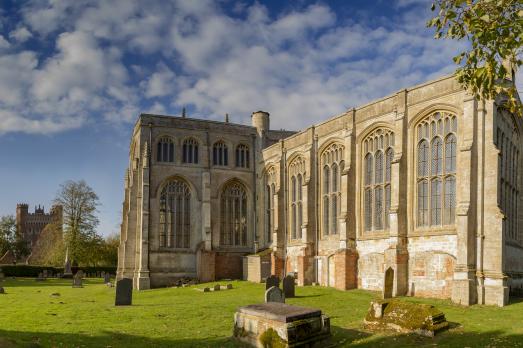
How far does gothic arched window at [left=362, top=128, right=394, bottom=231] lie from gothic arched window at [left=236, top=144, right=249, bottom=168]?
1411 centimetres

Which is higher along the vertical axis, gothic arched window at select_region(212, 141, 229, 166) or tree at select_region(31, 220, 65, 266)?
gothic arched window at select_region(212, 141, 229, 166)

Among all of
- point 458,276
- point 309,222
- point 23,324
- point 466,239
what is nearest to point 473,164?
point 466,239

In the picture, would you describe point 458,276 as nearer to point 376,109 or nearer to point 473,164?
point 473,164

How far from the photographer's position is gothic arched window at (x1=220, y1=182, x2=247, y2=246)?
39188 millimetres

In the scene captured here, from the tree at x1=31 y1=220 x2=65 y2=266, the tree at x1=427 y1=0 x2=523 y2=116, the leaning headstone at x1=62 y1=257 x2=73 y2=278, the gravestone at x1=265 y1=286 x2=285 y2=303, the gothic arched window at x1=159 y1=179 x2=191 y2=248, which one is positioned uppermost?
the tree at x1=427 y1=0 x2=523 y2=116

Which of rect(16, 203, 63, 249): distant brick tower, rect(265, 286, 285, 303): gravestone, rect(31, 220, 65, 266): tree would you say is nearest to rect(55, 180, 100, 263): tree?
rect(31, 220, 65, 266): tree

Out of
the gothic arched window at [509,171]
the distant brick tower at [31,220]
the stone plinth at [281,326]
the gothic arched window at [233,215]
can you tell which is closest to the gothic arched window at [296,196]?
the gothic arched window at [233,215]

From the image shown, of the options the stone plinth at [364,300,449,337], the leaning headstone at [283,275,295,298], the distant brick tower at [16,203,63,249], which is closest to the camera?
the stone plinth at [364,300,449,337]

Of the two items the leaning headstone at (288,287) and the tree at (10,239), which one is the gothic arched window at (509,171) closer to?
the leaning headstone at (288,287)

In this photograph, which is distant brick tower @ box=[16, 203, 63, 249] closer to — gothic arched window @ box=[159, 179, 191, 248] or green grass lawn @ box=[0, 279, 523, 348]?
gothic arched window @ box=[159, 179, 191, 248]

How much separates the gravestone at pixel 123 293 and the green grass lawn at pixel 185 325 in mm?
529

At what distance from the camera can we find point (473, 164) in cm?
2125

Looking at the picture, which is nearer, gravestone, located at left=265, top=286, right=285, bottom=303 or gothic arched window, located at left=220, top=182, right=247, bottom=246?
gravestone, located at left=265, top=286, right=285, bottom=303

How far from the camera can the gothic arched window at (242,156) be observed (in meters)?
40.0
